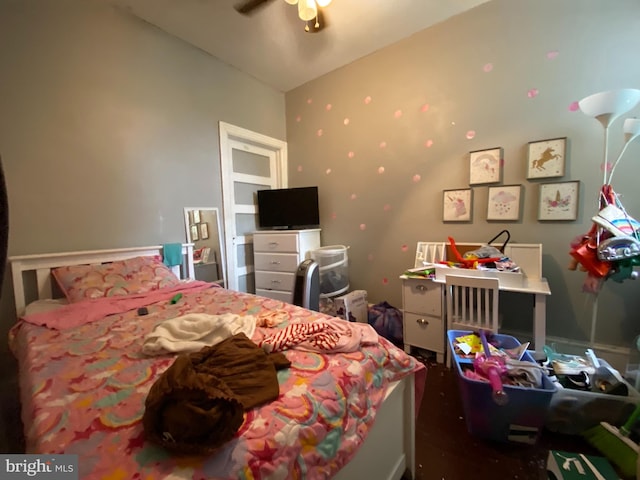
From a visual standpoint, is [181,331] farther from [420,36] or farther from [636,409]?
[420,36]

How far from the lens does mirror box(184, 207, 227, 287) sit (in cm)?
250

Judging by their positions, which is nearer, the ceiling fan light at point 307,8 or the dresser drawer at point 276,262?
the ceiling fan light at point 307,8

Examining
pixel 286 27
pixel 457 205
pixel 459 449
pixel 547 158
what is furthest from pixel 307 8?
pixel 459 449

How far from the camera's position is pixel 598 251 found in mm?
1496

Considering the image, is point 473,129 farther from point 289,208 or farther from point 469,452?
point 469,452

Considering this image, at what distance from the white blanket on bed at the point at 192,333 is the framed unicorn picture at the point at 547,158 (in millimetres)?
2226

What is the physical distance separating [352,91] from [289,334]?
2.66m

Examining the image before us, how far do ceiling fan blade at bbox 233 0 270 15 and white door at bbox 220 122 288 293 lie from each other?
3.12ft

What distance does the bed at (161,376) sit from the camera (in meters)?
0.61

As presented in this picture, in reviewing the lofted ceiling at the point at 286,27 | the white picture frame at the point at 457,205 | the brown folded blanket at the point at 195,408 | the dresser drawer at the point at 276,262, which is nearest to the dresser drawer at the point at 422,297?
the white picture frame at the point at 457,205

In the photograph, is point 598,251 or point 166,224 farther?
point 166,224

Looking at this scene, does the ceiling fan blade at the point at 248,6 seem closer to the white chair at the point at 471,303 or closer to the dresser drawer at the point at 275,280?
the dresser drawer at the point at 275,280

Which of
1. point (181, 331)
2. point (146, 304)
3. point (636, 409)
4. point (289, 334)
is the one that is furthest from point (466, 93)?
point (146, 304)

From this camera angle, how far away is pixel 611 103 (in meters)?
1.52
